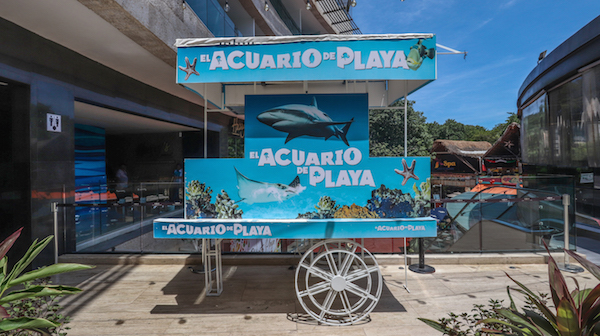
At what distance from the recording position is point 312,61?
4094mm

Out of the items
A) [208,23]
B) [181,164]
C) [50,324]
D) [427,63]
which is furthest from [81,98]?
[181,164]

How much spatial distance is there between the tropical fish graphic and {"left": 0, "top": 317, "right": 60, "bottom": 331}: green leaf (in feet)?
14.4

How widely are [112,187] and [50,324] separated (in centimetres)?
716

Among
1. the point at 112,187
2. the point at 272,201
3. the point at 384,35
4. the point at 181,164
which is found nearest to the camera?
the point at 384,35

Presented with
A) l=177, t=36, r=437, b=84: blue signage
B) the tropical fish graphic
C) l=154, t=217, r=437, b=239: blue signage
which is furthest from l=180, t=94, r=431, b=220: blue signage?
the tropical fish graphic

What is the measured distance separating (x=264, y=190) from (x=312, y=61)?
6.06ft

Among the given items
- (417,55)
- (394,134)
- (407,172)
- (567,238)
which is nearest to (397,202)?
(407,172)

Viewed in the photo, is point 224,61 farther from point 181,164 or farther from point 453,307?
point 181,164

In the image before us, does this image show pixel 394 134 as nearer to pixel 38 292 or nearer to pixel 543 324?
pixel 543 324

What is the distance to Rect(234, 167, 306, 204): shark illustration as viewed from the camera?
432 centimetres

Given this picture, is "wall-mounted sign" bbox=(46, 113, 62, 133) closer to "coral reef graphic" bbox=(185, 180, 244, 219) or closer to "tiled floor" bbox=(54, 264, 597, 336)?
"tiled floor" bbox=(54, 264, 597, 336)

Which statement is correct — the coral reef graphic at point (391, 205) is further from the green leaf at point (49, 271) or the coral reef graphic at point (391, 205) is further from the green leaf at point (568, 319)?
the green leaf at point (49, 271)

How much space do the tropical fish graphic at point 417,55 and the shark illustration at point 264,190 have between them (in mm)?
2130

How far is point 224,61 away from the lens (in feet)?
13.6
